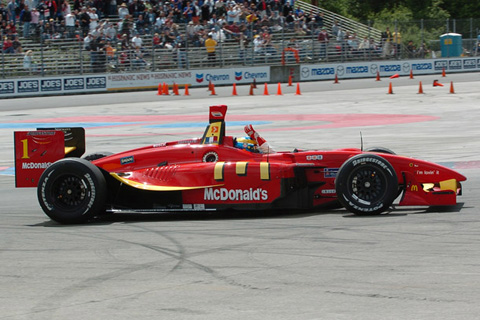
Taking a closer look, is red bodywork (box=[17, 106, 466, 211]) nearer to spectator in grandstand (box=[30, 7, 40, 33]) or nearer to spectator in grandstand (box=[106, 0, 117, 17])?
spectator in grandstand (box=[30, 7, 40, 33])

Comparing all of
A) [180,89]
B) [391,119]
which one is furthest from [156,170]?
[180,89]

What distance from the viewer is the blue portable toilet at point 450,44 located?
148 ft

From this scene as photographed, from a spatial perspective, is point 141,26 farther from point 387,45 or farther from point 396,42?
point 396,42

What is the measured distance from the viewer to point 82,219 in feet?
29.1

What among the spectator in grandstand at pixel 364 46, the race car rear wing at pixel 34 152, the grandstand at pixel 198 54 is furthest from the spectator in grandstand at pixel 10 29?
the race car rear wing at pixel 34 152

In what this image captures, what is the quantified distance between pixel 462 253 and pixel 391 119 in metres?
15.4

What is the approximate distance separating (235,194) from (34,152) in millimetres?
2662

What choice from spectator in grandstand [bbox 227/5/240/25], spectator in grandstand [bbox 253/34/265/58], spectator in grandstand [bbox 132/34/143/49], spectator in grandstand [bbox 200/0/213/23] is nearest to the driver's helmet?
spectator in grandstand [bbox 132/34/143/49]

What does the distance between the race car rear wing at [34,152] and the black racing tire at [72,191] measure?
2.34ft

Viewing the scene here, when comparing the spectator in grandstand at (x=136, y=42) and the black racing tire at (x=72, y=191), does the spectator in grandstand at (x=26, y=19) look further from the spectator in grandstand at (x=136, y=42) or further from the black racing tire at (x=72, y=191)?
the black racing tire at (x=72, y=191)

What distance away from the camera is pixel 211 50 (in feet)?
127

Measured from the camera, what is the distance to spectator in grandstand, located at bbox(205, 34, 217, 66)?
38500 millimetres

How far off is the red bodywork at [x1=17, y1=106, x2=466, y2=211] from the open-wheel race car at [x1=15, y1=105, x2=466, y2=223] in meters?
0.01

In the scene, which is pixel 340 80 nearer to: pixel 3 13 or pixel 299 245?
pixel 3 13
